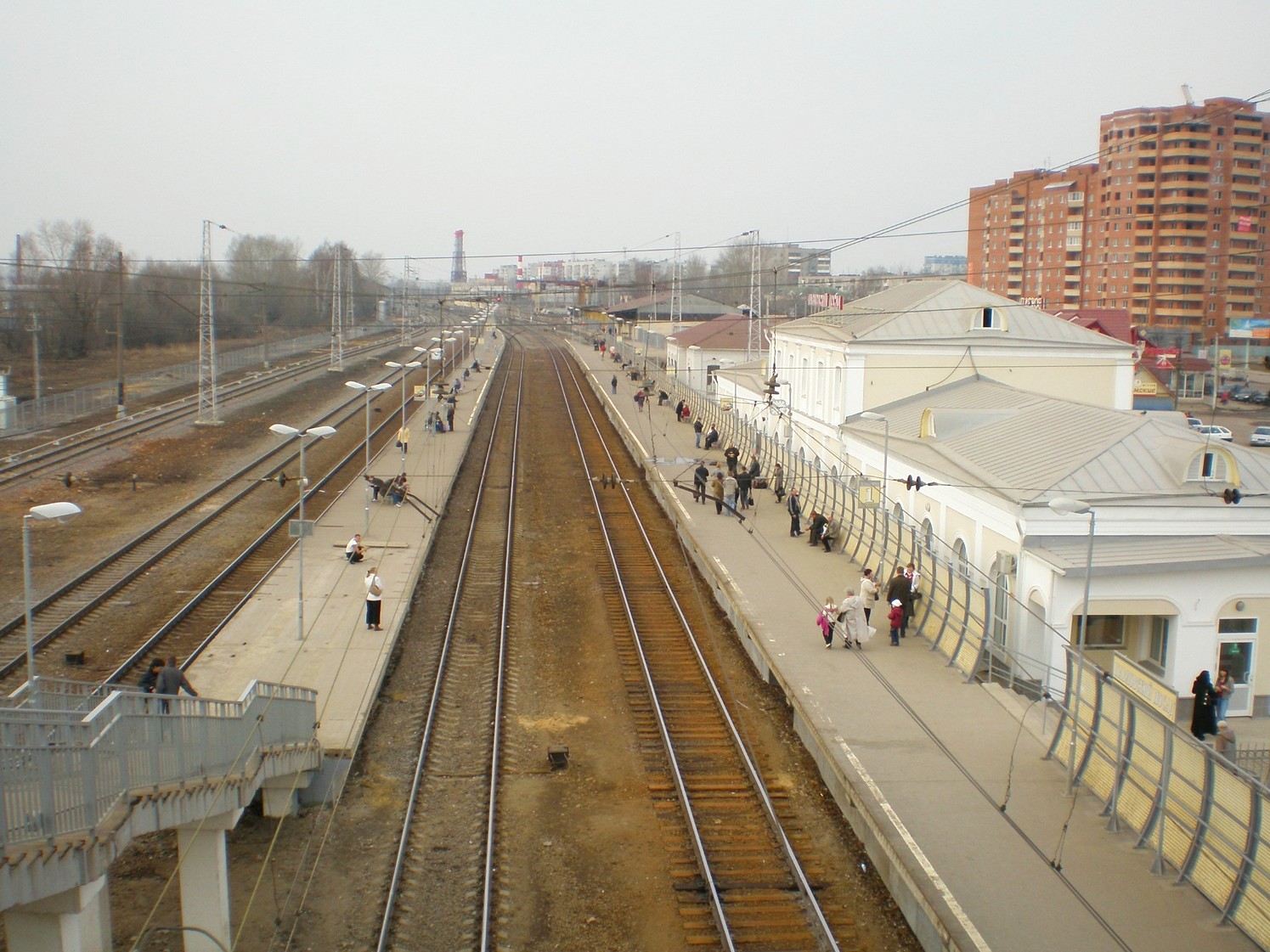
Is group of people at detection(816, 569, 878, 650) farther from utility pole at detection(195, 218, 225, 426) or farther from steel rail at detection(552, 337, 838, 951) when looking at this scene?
utility pole at detection(195, 218, 225, 426)

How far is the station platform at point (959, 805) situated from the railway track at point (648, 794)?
0.79 meters

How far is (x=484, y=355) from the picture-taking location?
258 feet

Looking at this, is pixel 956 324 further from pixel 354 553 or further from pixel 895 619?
pixel 354 553

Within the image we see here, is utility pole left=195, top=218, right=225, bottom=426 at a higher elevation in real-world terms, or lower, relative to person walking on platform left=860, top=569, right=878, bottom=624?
higher

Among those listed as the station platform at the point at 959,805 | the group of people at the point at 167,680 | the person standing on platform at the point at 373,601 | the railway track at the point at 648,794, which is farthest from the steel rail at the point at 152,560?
the station platform at the point at 959,805

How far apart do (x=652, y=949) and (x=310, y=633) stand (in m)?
9.18

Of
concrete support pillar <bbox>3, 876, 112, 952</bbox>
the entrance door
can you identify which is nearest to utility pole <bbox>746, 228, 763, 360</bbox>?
the entrance door

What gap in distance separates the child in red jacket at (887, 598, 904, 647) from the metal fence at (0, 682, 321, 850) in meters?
8.56

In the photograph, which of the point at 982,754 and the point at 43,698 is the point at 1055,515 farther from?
the point at 43,698

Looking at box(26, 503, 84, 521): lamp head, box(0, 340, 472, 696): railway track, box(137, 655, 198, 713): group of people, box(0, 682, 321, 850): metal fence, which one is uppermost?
box(26, 503, 84, 521): lamp head

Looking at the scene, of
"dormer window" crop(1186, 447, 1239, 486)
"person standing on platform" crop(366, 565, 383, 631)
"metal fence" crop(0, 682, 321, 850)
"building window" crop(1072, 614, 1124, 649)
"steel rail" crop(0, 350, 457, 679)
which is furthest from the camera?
"steel rail" crop(0, 350, 457, 679)

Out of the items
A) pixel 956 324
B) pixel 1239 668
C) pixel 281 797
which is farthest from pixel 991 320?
pixel 281 797

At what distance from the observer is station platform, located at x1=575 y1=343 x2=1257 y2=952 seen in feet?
27.6

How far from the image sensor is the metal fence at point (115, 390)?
39.9m
